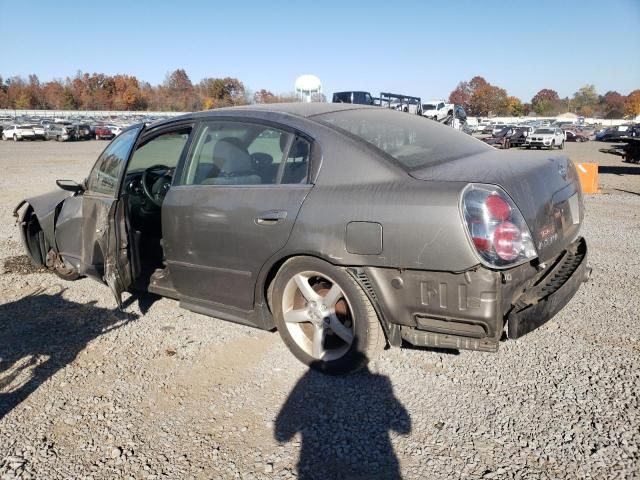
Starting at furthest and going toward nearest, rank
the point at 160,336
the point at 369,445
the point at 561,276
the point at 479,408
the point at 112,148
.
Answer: the point at 112,148, the point at 160,336, the point at 561,276, the point at 479,408, the point at 369,445

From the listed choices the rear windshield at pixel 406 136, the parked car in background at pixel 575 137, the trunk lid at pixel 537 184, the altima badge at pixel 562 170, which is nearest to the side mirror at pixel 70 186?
the rear windshield at pixel 406 136

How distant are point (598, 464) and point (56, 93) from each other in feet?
441

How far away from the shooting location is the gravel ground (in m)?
2.46

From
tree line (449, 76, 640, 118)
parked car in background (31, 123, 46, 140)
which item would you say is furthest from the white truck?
tree line (449, 76, 640, 118)

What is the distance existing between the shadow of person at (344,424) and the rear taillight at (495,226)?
1001 millimetres

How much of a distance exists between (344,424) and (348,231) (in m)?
1.04

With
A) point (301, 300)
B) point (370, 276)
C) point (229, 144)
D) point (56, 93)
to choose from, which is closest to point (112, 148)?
point (229, 144)

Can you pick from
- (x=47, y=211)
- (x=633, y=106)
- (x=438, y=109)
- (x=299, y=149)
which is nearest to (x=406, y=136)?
(x=299, y=149)

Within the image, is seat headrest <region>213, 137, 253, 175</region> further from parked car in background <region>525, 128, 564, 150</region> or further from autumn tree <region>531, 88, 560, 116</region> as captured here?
autumn tree <region>531, 88, 560, 116</region>

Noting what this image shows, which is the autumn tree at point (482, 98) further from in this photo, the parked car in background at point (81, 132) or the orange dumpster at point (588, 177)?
the orange dumpster at point (588, 177)

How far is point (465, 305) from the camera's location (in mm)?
2676

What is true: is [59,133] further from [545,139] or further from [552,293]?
[552,293]

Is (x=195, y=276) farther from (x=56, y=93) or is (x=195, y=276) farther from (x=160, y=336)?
(x=56, y=93)

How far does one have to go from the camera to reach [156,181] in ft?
16.4
